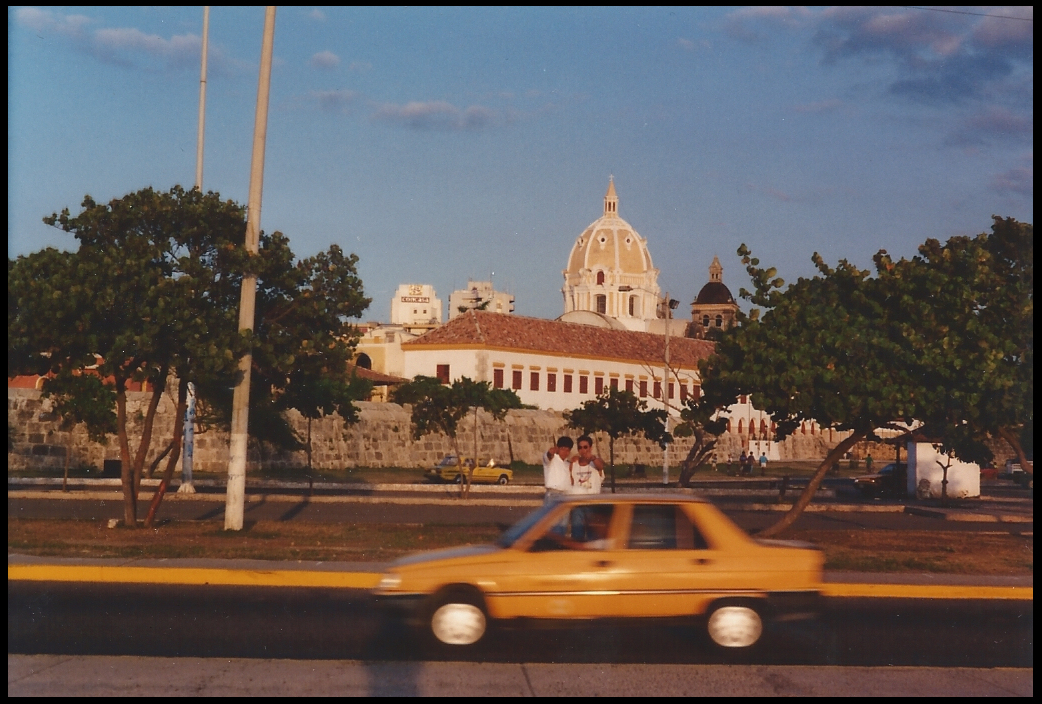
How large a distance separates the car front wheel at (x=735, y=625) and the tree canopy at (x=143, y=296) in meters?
12.4

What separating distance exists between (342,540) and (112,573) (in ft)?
19.3

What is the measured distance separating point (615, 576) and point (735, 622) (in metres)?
1.08

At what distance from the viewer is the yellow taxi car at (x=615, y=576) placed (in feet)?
32.1

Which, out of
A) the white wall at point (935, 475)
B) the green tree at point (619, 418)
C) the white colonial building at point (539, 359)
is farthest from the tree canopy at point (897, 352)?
the white colonial building at point (539, 359)

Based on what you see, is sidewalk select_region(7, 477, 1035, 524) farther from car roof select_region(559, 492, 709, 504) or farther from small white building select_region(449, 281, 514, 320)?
small white building select_region(449, 281, 514, 320)

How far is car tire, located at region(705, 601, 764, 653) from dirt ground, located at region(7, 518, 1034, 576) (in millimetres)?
7901

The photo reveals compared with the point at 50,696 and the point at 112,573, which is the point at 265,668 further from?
the point at 112,573

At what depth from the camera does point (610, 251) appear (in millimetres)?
177500

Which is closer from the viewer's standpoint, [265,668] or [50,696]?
[50,696]

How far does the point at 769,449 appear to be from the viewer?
9388 cm

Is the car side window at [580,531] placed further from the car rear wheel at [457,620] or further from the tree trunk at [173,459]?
the tree trunk at [173,459]

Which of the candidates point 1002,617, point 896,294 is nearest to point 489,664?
point 1002,617

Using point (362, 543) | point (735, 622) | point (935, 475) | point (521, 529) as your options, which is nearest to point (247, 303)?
point (362, 543)

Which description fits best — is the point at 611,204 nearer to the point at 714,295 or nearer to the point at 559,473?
the point at 714,295
